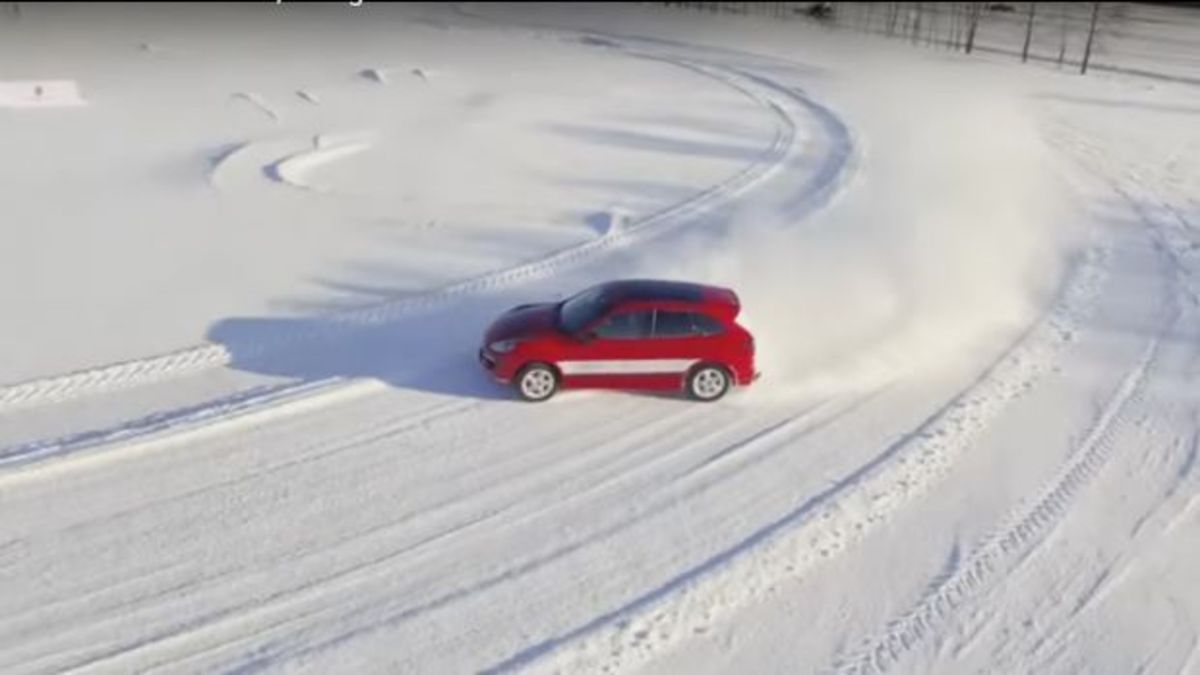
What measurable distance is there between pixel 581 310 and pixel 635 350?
866 millimetres

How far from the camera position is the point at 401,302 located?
1547 cm

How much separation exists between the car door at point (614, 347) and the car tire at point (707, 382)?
21.9 inches

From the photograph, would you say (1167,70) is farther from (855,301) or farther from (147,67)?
(147,67)

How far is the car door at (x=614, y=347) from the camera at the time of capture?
484 inches

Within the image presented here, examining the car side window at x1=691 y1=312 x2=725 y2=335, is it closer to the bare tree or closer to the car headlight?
the car headlight

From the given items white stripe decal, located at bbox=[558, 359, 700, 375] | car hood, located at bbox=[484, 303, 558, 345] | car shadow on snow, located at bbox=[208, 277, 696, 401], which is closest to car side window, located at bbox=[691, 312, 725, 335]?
white stripe decal, located at bbox=[558, 359, 700, 375]

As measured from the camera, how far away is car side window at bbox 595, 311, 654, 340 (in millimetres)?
12320

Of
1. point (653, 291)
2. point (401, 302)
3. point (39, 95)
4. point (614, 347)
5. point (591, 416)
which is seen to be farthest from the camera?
point (39, 95)

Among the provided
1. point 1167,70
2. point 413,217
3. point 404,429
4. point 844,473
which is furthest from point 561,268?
point 1167,70

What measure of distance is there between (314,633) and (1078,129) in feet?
85.3

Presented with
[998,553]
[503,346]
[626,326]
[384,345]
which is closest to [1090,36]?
[626,326]

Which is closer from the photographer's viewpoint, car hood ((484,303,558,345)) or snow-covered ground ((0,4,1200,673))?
snow-covered ground ((0,4,1200,673))

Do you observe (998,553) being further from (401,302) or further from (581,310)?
(401,302)

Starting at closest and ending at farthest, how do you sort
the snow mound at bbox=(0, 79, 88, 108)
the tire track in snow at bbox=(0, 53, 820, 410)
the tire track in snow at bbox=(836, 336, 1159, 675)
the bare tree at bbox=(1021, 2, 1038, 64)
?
the tire track in snow at bbox=(836, 336, 1159, 675) < the tire track in snow at bbox=(0, 53, 820, 410) < the snow mound at bbox=(0, 79, 88, 108) < the bare tree at bbox=(1021, 2, 1038, 64)
